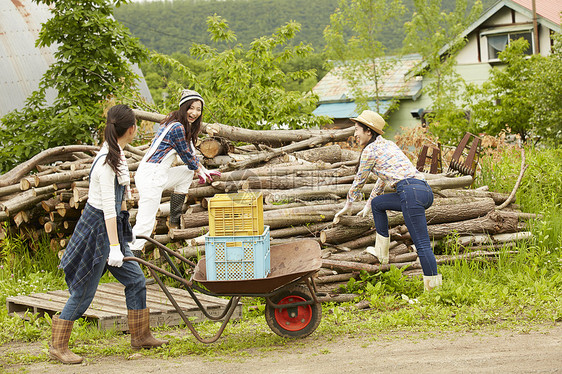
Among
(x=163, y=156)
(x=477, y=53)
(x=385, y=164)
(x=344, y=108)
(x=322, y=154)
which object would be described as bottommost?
(x=385, y=164)

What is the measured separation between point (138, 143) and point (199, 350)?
291 inches

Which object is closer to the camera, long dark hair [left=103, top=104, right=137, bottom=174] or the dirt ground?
the dirt ground

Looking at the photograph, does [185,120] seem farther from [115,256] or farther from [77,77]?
[77,77]

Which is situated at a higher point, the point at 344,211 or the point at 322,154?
the point at 322,154

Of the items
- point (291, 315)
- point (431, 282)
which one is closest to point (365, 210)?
point (431, 282)

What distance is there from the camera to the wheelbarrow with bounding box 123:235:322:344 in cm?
503

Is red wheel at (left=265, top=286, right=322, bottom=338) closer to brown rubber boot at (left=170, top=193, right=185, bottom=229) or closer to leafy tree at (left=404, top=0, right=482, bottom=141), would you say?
brown rubber boot at (left=170, top=193, right=185, bottom=229)

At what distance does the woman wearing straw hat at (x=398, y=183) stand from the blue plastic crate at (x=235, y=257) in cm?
188

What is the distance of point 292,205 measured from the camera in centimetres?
779

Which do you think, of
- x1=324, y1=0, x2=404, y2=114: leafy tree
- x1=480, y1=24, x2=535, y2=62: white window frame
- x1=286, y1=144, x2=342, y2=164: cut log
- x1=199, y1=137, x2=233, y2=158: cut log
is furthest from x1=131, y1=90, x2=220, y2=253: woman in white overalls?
x1=480, y1=24, x2=535, y2=62: white window frame

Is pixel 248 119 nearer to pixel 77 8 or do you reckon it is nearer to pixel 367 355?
pixel 77 8

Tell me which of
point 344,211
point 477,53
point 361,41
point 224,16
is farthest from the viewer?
point 224,16

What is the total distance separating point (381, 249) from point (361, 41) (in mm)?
22370

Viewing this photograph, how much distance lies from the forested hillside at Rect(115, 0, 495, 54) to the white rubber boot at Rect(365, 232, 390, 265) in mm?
59101
